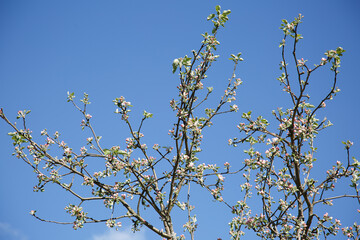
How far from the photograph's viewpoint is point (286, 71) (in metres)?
5.44

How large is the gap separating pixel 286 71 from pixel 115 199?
3803mm

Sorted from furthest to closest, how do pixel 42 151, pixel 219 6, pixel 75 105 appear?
pixel 75 105 < pixel 42 151 < pixel 219 6

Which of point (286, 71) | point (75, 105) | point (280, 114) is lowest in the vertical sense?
point (75, 105)

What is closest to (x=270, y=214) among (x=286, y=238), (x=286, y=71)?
(x=286, y=238)

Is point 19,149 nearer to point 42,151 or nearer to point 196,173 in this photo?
point 42,151

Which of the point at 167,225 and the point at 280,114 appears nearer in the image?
the point at 167,225

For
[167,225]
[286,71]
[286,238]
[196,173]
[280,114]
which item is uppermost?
[286,71]

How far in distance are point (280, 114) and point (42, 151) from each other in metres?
4.42

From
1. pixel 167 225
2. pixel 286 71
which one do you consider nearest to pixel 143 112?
pixel 167 225

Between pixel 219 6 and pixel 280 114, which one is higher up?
pixel 219 6

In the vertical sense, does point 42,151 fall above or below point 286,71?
below

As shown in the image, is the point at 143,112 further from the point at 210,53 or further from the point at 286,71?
the point at 286,71

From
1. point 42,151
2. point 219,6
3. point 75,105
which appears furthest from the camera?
point 75,105

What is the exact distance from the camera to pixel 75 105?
5676 mm
